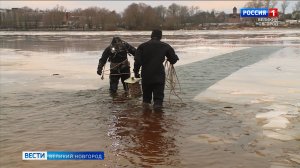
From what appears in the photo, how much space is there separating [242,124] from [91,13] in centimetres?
12674

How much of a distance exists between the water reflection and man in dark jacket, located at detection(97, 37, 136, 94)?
7.00 ft

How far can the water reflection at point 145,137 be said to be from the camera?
5.50m

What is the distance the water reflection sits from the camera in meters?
5.50

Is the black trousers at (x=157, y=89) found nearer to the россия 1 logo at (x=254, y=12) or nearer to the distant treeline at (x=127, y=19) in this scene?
the россия 1 logo at (x=254, y=12)

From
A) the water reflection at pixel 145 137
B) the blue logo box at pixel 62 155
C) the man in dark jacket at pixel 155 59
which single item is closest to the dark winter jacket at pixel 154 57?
the man in dark jacket at pixel 155 59

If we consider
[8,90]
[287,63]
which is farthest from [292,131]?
[287,63]

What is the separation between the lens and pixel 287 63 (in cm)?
1716

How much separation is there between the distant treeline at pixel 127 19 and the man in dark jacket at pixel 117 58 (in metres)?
81.9

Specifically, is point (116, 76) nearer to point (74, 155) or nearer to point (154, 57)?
point (154, 57)

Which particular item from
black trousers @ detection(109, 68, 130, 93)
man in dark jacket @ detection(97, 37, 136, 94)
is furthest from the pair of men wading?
black trousers @ detection(109, 68, 130, 93)

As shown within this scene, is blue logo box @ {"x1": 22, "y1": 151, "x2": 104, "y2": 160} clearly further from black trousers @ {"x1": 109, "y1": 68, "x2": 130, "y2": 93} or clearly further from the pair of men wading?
black trousers @ {"x1": 109, "y1": 68, "x2": 130, "y2": 93}

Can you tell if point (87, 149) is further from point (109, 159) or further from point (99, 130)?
point (99, 130)

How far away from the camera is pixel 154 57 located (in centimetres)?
819

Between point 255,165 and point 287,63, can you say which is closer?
point 255,165
